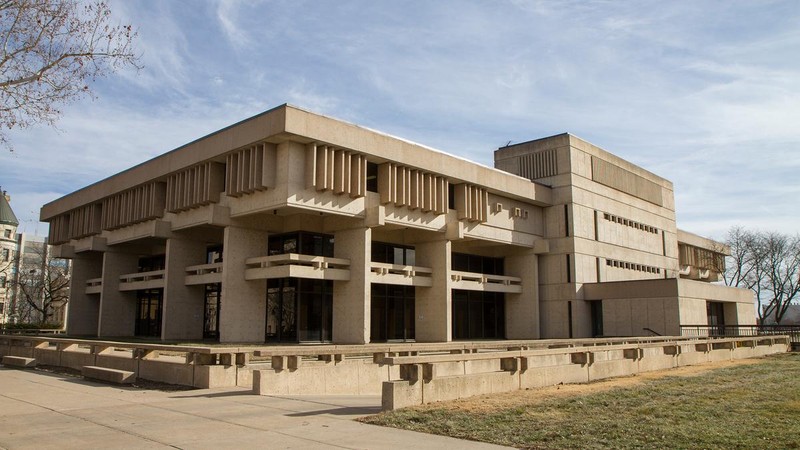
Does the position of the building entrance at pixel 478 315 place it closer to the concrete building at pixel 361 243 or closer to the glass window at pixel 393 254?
the concrete building at pixel 361 243

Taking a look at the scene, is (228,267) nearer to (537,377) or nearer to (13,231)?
(537,377)

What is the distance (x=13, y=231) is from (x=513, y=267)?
86.3 m

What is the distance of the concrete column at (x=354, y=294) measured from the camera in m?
32.5

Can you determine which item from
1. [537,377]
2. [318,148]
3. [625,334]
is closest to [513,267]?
[625,334]

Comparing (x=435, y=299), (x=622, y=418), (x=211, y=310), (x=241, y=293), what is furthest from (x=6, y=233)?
(x=622, y=418)

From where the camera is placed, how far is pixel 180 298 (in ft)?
121

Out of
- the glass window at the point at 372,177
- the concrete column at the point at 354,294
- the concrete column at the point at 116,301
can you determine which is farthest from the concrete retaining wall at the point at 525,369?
the concrete column at the point at 116,301

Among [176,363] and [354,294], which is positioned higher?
[354,294]

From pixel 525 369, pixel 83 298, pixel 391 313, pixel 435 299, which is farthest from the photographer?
pixel 83 298

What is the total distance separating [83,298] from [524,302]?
113 feet

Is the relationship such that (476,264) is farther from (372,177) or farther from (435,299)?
(372,177)

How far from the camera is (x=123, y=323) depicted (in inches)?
1741

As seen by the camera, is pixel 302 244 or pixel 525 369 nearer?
pixel 525 369

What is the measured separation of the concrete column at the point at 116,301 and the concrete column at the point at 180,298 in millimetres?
8623
